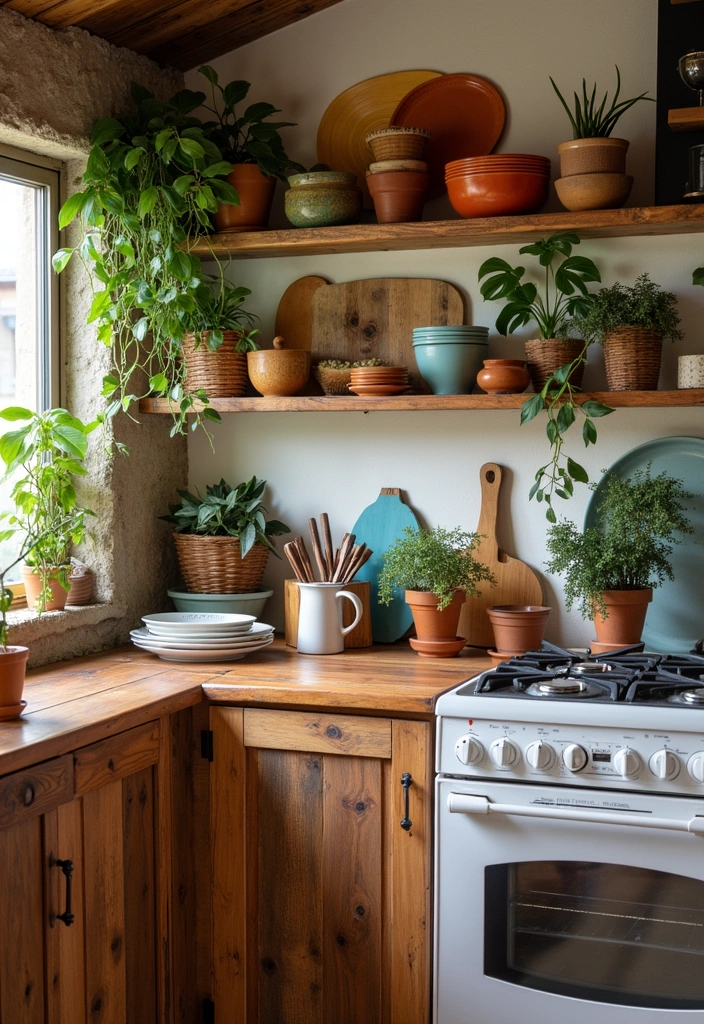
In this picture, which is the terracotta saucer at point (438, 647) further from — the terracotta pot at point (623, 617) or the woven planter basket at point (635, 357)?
the woven planter basket at point (635, 357)

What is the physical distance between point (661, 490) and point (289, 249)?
44.9 inches

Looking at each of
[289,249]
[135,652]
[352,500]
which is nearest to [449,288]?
[289,249]

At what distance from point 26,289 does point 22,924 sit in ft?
5.20

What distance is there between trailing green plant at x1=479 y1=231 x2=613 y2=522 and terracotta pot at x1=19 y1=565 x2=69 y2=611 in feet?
3.88

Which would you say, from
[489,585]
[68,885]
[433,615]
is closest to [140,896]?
[68,885]

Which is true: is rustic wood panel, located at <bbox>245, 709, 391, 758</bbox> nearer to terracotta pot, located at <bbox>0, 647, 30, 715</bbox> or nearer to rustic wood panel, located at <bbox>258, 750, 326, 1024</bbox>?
rustic wood panel, located at <bbox>258, 750, 326, 1024</bbox>

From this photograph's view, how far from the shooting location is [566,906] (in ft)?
6.97

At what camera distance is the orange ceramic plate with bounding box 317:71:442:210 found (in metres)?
2.93

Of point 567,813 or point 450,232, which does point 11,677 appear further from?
point 450,232

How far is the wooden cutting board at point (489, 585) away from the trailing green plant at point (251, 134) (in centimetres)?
97

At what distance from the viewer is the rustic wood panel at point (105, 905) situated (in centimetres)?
203

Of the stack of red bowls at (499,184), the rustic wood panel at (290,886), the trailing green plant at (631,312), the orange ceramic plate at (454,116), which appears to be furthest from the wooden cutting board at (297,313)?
the rustic wood panel at (290,886)

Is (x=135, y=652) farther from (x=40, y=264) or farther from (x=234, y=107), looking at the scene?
(x=234, y=107)

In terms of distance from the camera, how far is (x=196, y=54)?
3055 millimetres
